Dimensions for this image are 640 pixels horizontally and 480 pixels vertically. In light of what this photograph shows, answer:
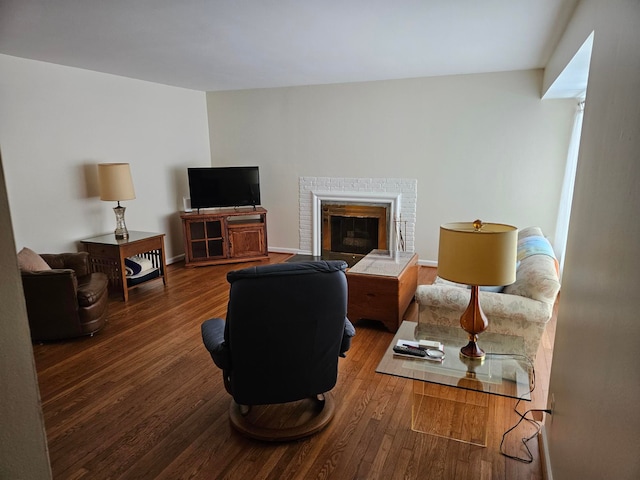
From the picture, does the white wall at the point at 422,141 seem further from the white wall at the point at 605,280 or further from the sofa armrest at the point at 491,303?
the white wall at the point at 605,280

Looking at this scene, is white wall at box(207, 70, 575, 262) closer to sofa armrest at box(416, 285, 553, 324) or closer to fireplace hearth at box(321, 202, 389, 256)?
fireplace hearth at box(321, 202, 389, 256)

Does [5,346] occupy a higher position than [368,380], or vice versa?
[5,346]

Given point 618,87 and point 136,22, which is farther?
point 136,22

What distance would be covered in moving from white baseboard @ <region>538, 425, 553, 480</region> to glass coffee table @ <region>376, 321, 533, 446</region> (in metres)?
0.27

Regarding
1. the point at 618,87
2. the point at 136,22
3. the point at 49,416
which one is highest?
the point at 136,22

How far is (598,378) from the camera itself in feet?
4.06

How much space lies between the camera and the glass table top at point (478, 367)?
2.07 meters

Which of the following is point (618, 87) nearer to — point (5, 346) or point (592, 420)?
point (592, 420)

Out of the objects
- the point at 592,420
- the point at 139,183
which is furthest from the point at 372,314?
the point at 139,183

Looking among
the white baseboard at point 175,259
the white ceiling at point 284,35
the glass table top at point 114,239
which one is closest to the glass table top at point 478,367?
the white ceiling at point 284,35

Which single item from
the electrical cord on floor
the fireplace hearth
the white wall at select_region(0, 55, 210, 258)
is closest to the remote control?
the electrical cord on floor

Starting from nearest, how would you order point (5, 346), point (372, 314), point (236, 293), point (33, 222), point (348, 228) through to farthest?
point (5, 346) → point (236, 293) → point (372, 314) → point (33, 222) → point (348, 228)

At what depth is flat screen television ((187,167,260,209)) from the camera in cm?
562

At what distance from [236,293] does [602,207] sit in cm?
147
